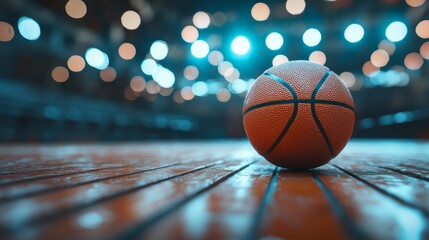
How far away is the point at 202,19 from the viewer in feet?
35.9

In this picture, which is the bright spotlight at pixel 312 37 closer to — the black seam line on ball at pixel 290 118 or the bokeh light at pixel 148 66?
the bokeh light at pixel 148 66

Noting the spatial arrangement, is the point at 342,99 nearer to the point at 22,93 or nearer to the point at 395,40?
the point at 22,93

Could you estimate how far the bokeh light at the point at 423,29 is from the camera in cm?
843

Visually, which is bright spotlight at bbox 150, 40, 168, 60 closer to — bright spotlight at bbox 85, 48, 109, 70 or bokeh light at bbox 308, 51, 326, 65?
bright spotlight at bbox 85, 48, 109, 70

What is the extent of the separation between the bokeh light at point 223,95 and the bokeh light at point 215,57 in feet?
3.93

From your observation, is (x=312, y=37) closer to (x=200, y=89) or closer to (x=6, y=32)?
(x=200, y=89)

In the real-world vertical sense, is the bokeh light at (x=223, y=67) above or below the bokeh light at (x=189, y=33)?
below

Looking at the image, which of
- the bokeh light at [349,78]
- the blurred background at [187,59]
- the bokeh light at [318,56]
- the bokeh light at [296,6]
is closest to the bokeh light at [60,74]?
the blurred background at [187,59]

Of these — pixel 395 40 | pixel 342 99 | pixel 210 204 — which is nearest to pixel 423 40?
pixel 395 40

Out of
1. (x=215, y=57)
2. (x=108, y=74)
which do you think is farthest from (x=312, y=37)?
(x=108, y=74)

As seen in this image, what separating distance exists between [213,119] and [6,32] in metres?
7.26

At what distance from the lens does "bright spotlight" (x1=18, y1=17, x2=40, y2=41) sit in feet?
24.3

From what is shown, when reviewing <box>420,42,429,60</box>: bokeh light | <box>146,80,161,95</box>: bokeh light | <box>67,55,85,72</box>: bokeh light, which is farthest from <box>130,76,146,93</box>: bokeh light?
<box>420,42,429,60</box>: bokeh light

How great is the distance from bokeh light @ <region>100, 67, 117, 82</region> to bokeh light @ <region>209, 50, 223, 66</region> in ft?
11.4
